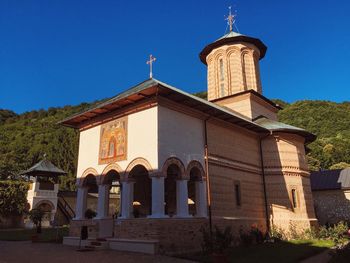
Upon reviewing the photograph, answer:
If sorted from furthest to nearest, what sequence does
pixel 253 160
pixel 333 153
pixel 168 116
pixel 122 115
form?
pixel 333 153 < pixel 253 160 < pixel 122 115 < pixel 168 116

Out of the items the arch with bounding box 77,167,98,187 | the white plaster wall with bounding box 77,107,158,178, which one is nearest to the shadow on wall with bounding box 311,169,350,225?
the white plaster wall with bounding box 77,107,158,178

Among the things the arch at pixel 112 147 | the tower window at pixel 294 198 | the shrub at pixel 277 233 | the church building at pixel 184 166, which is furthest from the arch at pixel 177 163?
the tower window at pixel 294 198

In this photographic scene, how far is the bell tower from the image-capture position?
21.7 meters

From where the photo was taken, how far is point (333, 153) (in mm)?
45125

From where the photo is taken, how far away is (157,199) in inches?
472

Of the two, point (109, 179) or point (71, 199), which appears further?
point (71, 199)

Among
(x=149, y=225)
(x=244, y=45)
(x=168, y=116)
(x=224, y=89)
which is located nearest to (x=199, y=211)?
(x=149, y=225)

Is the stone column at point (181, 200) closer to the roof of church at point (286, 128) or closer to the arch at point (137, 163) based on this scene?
the arch at point (137, 163)

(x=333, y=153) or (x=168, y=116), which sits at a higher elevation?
(x=333, y=153)

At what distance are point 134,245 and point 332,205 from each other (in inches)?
718

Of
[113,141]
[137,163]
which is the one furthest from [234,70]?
[137,163]

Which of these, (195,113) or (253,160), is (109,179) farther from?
(253,160)

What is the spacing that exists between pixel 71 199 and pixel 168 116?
2238 cm

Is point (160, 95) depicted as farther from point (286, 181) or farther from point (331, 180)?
point (331, 180)
